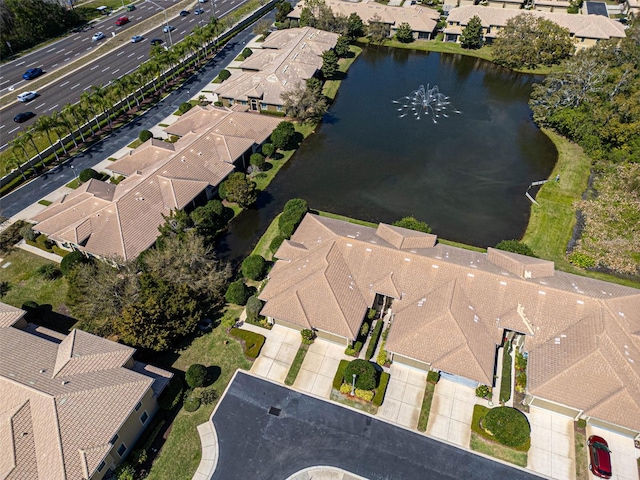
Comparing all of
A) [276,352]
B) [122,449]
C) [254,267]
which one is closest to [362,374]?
[276,352]

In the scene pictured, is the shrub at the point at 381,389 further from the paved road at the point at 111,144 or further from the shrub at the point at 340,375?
the paved road at the point at 111,144

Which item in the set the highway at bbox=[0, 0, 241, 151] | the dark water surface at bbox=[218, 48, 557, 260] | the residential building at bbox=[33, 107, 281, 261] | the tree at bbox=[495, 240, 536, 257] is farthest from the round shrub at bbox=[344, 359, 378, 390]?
the highway at bbox=[0, 0, 241, 151]

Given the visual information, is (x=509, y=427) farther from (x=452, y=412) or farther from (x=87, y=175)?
(x=87, y=175)

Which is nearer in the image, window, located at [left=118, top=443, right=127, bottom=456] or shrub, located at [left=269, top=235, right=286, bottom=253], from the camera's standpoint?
window, located at [left=118, top=443, right=127, bottom=456]

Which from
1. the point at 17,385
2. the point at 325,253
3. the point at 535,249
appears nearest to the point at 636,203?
the point at 535,249

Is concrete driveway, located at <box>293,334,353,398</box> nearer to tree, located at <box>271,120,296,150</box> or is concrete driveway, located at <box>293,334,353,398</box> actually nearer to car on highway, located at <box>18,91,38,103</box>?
tree, located at <box>271,120,296,150</box>

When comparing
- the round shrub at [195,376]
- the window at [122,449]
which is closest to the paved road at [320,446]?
the round shrub at [195,376]

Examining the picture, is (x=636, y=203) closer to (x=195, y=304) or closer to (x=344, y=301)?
(x=344, y=301)
